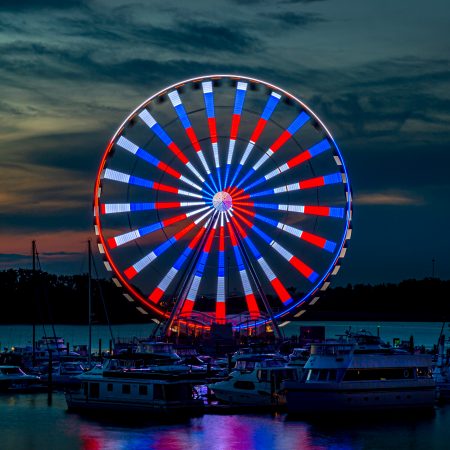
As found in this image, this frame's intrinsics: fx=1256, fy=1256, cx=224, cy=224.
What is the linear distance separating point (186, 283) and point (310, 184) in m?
7.69

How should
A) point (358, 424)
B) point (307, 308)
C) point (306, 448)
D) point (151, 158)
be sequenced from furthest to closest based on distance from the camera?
point (307, 308), point (151, 158), point (358, 424), point (306, 448)

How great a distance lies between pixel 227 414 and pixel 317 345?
408cm

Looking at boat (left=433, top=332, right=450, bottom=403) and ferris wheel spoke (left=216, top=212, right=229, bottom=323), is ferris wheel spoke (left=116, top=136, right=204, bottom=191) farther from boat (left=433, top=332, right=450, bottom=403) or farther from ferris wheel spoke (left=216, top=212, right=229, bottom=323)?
boat (left=433, top=332, right=450, bottom=403)

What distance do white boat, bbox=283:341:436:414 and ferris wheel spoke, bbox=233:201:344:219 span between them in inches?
520

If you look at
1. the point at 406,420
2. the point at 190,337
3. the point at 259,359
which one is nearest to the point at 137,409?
the point at 259,359

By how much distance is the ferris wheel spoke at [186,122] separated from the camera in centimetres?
5591

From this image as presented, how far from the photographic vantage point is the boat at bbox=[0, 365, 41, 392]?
55438 millimetres

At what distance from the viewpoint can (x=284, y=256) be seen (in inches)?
2251

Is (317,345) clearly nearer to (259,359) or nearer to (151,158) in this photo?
(259,359)

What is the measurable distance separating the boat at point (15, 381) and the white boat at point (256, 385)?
1215 centimetres

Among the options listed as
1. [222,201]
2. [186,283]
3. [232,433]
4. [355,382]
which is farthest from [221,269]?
[232,433]

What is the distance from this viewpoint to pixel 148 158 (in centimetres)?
5588

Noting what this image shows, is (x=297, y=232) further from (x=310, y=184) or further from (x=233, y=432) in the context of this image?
(x=233, y=432)

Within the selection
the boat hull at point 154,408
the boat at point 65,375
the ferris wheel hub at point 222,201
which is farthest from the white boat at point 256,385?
the boat at point 65,375
